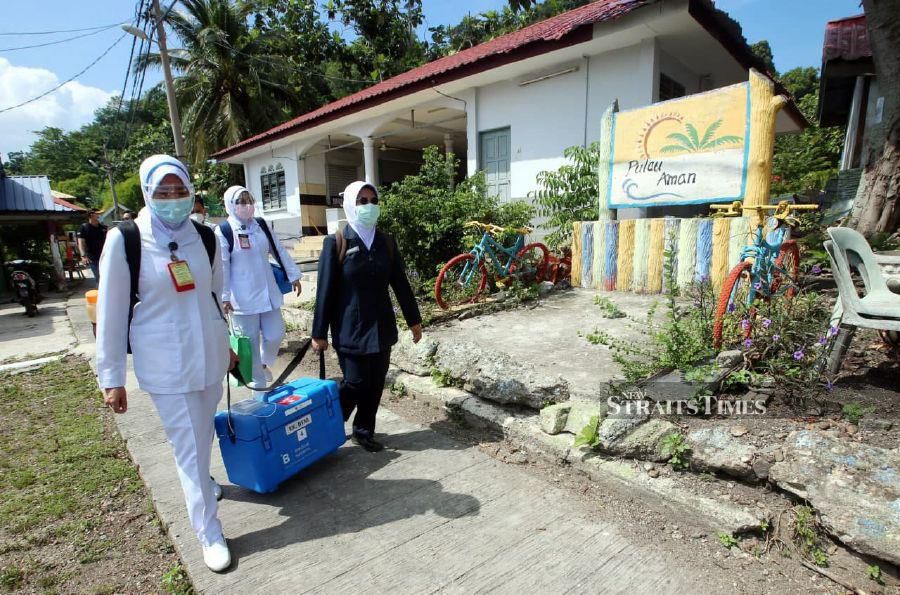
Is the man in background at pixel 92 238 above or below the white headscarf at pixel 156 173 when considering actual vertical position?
below

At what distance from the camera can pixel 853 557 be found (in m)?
1.89

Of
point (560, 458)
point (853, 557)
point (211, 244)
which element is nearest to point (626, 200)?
point (560, 458)

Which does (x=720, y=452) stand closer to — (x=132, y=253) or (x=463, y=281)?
(x=132, y=253)

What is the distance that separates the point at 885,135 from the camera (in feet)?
16.8

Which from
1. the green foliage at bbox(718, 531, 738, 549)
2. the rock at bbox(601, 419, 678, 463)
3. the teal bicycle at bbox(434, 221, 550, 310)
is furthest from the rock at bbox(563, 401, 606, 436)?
the teal bicycle at bbox(434, 221, 550, 310)

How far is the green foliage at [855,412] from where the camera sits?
246 centimetres

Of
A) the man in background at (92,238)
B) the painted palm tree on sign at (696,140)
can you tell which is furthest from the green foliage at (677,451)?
the man in background at (92,238)

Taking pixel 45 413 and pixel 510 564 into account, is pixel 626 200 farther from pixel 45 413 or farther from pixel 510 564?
pixel 45 413

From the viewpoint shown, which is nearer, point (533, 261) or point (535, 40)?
point (533, 261)

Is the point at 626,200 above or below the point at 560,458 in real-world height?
above

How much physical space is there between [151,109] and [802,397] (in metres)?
45.0

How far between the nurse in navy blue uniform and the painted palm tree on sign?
13.1ft

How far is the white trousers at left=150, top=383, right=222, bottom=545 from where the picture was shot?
2.09 metres

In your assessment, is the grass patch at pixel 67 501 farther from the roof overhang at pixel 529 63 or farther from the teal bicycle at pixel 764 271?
the roof overhang at pixel 529 63
